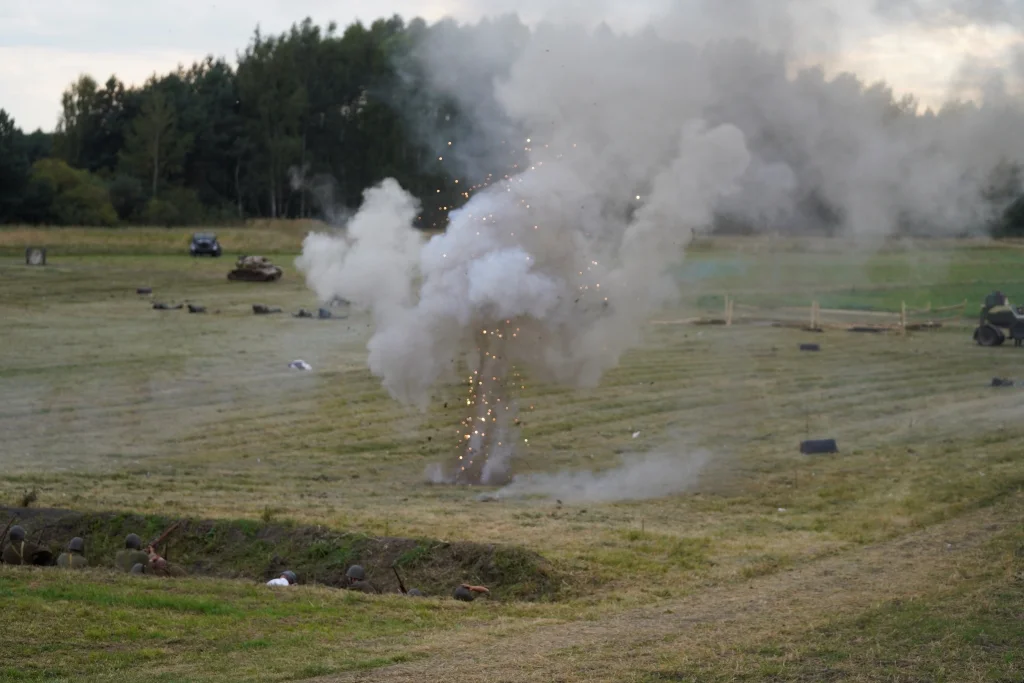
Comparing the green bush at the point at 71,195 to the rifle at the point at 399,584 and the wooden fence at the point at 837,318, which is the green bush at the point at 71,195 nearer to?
the wooden fence at the point at 837,318

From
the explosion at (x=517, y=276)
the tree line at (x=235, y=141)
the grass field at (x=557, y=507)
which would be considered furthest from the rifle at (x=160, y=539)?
the tree line at (x=235, y=141)

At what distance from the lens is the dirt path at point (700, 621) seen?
10.6 m

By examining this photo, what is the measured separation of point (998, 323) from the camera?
130 ft

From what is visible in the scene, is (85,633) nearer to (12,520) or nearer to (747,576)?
(12,520)

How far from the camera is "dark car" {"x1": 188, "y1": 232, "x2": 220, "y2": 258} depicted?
64.5 metres

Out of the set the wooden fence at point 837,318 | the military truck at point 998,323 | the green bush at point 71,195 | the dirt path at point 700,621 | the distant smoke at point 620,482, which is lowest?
the distant smoke at point 620,482

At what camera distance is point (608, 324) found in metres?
22.0

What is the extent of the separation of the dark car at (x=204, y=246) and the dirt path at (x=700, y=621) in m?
52.5

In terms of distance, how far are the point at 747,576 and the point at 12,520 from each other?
360 inches

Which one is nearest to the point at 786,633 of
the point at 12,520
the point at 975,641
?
the point at 975,641

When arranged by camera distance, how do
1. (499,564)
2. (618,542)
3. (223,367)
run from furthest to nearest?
(223,367)
(618,542)
(499,564)

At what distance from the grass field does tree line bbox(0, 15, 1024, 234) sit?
837 inches

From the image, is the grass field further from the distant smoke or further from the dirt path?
the distant smoke

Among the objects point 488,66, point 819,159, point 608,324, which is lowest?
point 608,324
